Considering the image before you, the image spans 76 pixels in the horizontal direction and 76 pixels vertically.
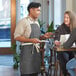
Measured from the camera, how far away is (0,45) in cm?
808

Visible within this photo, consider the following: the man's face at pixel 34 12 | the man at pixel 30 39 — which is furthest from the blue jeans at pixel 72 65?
the man's face at pixel 34 12

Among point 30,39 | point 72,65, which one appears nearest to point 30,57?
point 30,39

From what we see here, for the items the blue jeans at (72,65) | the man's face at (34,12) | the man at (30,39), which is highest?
the man's face at (34,12)

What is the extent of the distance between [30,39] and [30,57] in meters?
0.29

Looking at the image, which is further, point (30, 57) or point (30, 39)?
point (30, 57)

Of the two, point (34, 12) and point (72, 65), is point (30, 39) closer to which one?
point (34, 12)

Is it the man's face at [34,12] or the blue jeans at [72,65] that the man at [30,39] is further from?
the blue jeans at [72,65]

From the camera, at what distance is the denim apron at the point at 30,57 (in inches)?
127

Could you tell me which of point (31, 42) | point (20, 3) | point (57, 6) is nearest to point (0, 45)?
point (20, 3)

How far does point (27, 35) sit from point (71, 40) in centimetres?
58

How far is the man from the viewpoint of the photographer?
124 inches

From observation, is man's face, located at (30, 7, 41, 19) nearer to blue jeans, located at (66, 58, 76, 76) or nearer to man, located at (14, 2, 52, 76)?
man, located at (14, 2, 52, 76)

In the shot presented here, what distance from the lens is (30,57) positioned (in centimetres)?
324

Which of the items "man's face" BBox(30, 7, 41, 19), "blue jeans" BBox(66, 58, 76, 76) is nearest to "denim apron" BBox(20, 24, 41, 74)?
"man's face" BBox(30, 7, 41, 19)
